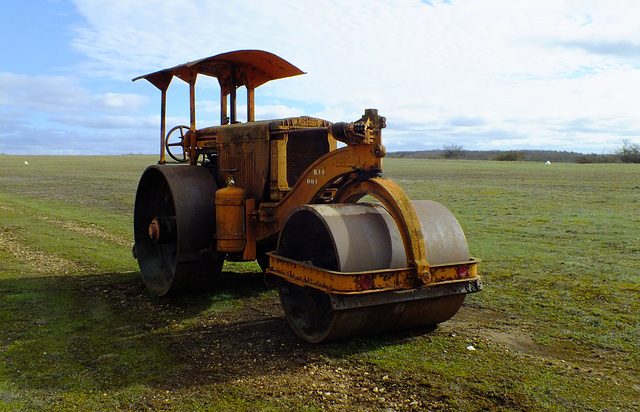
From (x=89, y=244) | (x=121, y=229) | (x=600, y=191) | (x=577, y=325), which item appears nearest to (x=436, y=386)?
(x=577, y=325)

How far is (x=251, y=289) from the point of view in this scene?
304 inches

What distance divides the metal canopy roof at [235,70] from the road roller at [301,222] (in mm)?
17

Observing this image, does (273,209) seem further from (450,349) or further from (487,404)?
(487,404)

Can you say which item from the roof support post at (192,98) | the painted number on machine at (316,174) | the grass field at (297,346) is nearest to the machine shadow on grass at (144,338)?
the grass field at (297,346)

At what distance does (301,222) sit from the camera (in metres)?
6.15

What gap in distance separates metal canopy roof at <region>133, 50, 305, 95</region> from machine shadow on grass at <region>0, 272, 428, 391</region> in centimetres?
290

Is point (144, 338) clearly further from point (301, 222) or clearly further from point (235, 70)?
point (235, 70)

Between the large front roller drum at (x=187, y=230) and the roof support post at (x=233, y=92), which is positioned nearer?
the large front roller drum at (x=187, y=230)

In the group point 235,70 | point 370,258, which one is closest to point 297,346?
point 370,258

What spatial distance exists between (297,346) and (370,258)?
3.81ft

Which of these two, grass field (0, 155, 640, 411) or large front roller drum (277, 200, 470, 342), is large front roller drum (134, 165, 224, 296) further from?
large front roller drum (277, 200, 470, 342)

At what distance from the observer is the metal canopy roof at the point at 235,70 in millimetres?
7707

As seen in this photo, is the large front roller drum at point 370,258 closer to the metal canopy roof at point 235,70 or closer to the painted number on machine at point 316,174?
the painted number on machine at point 316,174

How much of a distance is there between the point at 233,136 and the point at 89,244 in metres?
5.53
